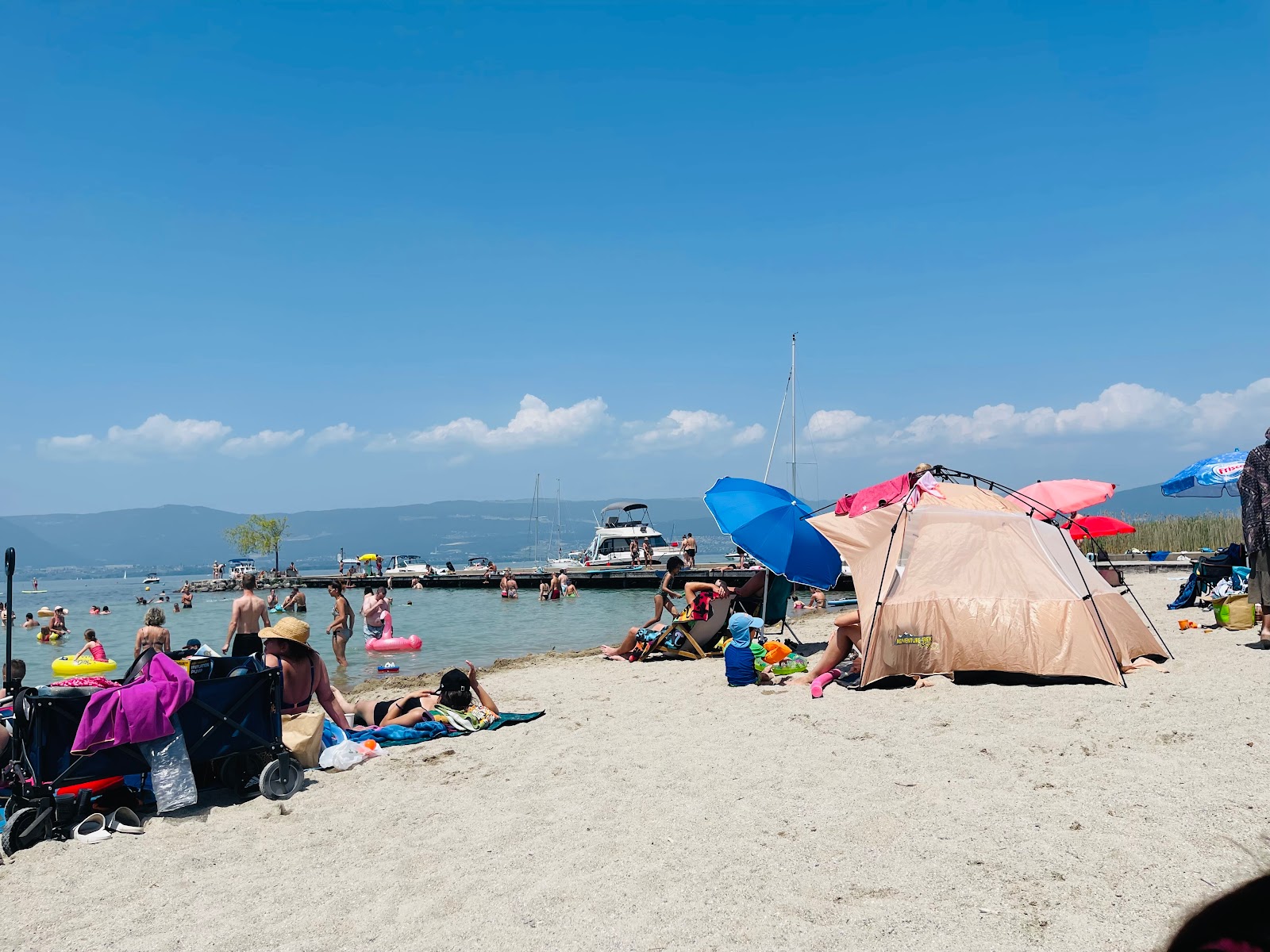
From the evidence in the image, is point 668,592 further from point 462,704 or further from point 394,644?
point 394,644

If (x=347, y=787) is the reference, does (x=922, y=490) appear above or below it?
above

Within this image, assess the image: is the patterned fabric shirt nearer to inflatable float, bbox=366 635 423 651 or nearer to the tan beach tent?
the tan beach tent

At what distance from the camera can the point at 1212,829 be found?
172 inches

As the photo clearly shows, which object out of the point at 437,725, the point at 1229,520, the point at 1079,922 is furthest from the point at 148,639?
the point at 1229,520

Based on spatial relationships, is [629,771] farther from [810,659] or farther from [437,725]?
[810,659]

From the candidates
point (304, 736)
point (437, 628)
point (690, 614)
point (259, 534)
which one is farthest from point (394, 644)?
point (259, 534)

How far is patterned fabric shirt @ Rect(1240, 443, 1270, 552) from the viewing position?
9.19 metres

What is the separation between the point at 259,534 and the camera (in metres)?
84.0

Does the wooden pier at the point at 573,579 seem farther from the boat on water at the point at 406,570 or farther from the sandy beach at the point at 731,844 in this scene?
the sandy beach at the point at 731,844

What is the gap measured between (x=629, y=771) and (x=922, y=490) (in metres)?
5.02

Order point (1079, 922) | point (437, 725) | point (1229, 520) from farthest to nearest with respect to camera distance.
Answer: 1. point (1229, 520)
2. point (437, 725)
3. point (1079, 922)

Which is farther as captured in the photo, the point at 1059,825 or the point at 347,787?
the point at 347,787

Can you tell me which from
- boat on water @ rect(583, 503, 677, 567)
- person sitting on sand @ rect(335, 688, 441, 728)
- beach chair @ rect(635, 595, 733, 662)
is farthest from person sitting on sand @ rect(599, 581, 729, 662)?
boat on water @ rect(583, 503, 677, 567)

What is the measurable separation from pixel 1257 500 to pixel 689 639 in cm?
665
